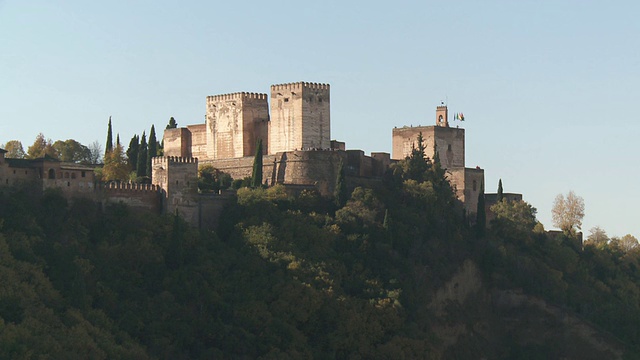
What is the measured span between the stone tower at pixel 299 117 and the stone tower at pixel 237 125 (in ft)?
3.76

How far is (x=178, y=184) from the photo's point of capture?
8181cm

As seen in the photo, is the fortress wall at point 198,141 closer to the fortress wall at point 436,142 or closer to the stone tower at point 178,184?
the stone tower at point 178,184

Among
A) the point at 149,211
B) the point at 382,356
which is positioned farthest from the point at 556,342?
the point at 149,211

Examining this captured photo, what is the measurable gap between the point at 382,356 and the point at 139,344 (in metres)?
12.1

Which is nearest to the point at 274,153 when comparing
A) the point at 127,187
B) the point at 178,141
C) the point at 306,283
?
the point at 178,141

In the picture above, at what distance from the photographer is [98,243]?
7631 centimetres

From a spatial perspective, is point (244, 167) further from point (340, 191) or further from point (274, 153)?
point (340, 191)

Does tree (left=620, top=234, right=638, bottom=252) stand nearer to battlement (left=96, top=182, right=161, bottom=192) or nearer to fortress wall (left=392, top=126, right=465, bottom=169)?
fortress wall (left=392, top=126, right=465, bottom=169)

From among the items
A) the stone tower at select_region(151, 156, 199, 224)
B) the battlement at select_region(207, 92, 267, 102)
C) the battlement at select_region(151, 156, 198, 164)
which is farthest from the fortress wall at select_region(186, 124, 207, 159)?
the stone tower at select_region(151, 156, 199, 224)

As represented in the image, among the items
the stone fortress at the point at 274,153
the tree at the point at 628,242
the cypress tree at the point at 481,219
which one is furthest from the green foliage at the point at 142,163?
the tree at the point at 628,242

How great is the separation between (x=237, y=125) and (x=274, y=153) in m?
3.08

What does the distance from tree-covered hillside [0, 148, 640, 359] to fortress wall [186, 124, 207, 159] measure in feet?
32.1

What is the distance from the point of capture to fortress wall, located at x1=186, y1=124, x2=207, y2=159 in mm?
93562

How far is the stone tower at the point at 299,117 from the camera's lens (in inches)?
3553
